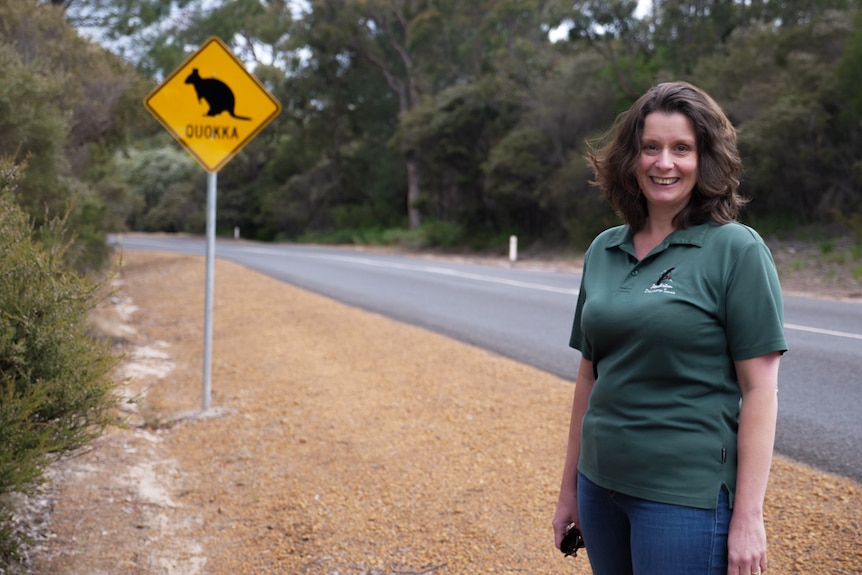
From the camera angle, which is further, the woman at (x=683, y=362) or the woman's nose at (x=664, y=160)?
the woman's nose at (x=664, y=160)

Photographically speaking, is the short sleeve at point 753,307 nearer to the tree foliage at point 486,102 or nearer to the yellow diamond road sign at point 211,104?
the yellow diamond road sign at point 211,104

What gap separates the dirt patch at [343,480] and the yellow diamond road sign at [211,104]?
84.2 inches

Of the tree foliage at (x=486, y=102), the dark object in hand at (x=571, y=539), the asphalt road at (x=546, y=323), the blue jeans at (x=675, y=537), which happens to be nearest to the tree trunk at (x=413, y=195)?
the tree foliage at (x=486, y=102)

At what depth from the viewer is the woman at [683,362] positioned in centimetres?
192

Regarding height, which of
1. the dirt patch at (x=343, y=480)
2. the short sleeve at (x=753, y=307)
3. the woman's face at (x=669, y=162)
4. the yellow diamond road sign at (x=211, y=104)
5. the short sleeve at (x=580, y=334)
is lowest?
the dirt patch at (x=343, y=480)

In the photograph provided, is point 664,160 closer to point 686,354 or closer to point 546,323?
point 686,354

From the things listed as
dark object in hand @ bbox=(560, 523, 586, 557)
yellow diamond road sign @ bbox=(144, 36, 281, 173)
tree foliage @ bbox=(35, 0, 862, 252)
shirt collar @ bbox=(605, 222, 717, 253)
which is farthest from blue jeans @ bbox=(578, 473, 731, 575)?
tree foliage @ bbox=(35, 0, 862, 252)

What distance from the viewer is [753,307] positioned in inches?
74.2

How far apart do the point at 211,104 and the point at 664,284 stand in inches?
211

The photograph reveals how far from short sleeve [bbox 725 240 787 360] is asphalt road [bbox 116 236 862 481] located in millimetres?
3262

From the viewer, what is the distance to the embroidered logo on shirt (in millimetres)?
1977

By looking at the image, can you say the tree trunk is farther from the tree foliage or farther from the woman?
the woman

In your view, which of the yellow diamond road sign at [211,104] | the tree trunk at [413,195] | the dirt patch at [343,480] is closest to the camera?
the dirt patch at [343,480]

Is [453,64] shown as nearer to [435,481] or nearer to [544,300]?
[544,300]
